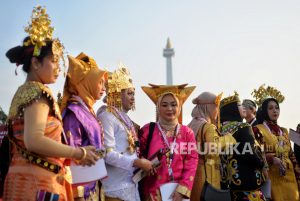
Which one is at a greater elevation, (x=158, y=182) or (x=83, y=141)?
(x=83, y=141)

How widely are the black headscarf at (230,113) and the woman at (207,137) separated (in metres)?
0.40

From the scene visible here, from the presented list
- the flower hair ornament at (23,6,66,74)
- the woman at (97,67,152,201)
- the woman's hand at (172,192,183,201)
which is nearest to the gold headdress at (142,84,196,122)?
the woman at (97,67,152,201)

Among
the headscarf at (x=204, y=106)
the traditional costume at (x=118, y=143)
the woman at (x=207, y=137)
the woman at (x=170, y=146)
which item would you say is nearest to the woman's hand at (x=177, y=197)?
the woman at (x=170, y=146)

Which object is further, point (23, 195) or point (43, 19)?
point (43, 19)

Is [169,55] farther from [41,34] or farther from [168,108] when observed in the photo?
[41,34]

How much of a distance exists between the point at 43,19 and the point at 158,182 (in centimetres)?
215

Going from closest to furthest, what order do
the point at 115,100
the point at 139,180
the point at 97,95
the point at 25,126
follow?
the point at 25,126 < the point at 97,95 < the point at 139,180 < the point at 115,100

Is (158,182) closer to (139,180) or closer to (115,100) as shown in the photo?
(139,180)

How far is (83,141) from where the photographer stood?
4.06 meters

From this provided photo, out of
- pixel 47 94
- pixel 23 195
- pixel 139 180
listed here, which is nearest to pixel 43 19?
pixel 47 94

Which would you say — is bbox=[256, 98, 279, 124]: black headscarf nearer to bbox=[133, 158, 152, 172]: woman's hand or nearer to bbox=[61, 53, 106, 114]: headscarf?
bbox=[133, 158, 152, 172]: woman's hand

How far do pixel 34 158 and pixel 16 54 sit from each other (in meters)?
0.82

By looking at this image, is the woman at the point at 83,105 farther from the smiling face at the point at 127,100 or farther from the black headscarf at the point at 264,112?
the black headscarf at the point at 264,112

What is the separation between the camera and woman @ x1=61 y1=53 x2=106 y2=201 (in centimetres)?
401
